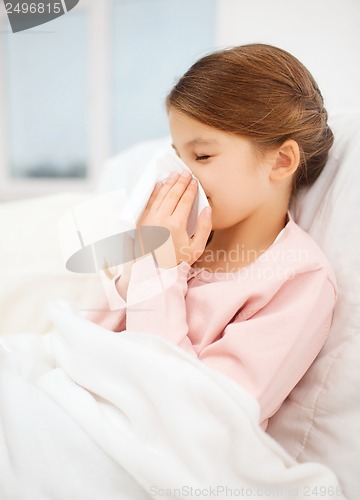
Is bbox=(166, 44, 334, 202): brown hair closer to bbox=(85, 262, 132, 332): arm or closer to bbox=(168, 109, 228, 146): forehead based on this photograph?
bbox=(168, 109, 228, 146): forehead

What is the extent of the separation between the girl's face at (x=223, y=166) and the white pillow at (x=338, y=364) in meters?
0.12

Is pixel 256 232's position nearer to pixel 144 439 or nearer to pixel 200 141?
pixel 200 141

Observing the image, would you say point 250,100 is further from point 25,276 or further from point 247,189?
point 25,276

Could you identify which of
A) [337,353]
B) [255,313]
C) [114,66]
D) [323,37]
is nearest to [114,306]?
[255,313]

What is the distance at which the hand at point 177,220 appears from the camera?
2.43 ft

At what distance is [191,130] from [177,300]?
27 cm

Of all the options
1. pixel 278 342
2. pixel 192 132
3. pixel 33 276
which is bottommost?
pixel 33 276

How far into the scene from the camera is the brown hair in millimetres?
704

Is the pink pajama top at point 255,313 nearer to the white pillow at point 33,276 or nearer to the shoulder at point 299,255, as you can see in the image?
the shoulder at point 299,255

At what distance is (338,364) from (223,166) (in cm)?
35

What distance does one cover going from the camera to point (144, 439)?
0.56 meters

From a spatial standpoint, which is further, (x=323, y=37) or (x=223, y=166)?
(x=323, y=37)

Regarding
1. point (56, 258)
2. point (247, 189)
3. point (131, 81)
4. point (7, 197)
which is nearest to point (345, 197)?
point (247, 189)

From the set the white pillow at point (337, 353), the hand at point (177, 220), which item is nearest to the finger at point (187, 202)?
the hand at point (177, 220)
